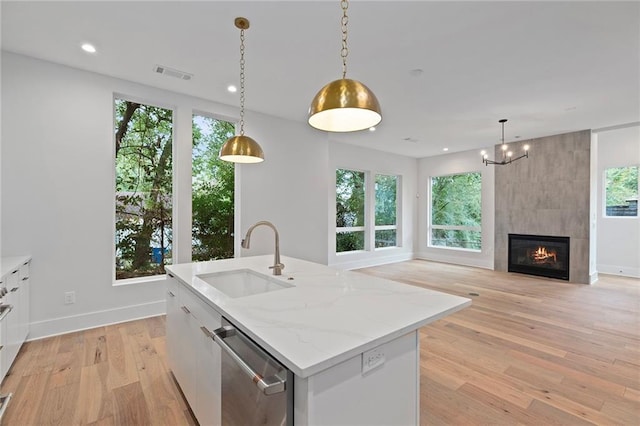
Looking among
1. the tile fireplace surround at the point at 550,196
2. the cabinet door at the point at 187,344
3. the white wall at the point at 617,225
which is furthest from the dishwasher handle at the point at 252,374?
the white wall at the point at 617,225

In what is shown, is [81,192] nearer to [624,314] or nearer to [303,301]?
[303,301]

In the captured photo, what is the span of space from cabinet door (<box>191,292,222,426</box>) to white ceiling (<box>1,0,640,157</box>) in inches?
86.4

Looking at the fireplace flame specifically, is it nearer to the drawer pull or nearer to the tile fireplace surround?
the tile fireplace surround

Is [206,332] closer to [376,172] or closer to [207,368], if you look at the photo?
[207,368]

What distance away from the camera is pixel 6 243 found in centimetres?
288

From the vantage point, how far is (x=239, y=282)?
87.4 inches

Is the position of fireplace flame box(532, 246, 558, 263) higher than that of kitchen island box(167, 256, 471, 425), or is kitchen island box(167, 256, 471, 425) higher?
kitchen island box(167, 256, 471, 425)

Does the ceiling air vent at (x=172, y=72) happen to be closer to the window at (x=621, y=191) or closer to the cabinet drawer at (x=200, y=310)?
the cabinet drawer at (x=200, y=310)

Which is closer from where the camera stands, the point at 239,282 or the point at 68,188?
the point at 239,282

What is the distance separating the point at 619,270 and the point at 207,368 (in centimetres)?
804

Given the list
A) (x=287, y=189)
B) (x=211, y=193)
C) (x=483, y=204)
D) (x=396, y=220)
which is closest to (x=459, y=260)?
(x=483, y=204)

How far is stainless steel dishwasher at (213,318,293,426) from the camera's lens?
0.93m

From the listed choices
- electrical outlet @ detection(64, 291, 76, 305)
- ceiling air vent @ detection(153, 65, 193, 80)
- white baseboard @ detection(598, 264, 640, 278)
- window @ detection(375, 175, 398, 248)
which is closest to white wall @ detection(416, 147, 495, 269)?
window @ detection(375, 175, 398, 248)

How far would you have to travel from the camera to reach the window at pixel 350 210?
6.75 m
